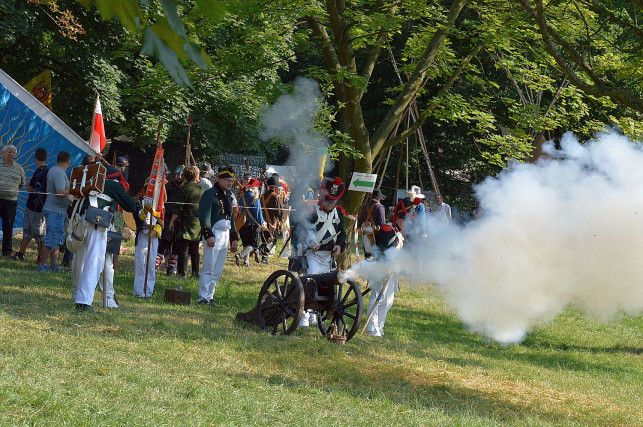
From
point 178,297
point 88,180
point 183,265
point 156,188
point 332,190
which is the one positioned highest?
point 332,190

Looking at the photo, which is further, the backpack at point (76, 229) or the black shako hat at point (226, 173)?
the black shako hat at point (226, 173)

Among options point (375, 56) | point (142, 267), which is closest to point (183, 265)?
point (142, 267)

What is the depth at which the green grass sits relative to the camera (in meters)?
5.44

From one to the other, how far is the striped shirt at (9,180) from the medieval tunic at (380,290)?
249 inches

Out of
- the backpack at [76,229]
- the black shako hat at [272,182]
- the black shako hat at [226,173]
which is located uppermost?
the black shako hat at [272,182]

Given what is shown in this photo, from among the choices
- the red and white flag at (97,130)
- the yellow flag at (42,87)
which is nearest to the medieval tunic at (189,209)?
the red and white flag at (97,130)

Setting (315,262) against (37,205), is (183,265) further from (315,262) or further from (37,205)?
(315,262)

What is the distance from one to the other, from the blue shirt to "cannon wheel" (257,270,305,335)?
21.7 feet

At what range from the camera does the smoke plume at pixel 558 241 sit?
8.41 metres

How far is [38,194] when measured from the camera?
12297mm

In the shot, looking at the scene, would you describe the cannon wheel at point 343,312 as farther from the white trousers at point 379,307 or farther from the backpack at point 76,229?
the backpack at point 76,229

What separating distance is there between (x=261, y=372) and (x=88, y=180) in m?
3.44

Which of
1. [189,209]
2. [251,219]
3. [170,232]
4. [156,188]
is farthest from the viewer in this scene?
[251,219]

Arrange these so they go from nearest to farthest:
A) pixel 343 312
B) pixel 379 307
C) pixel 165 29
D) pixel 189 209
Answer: pixel 165 29 → pixel 343 312 → pixel 379 307 → pixel 189 209
